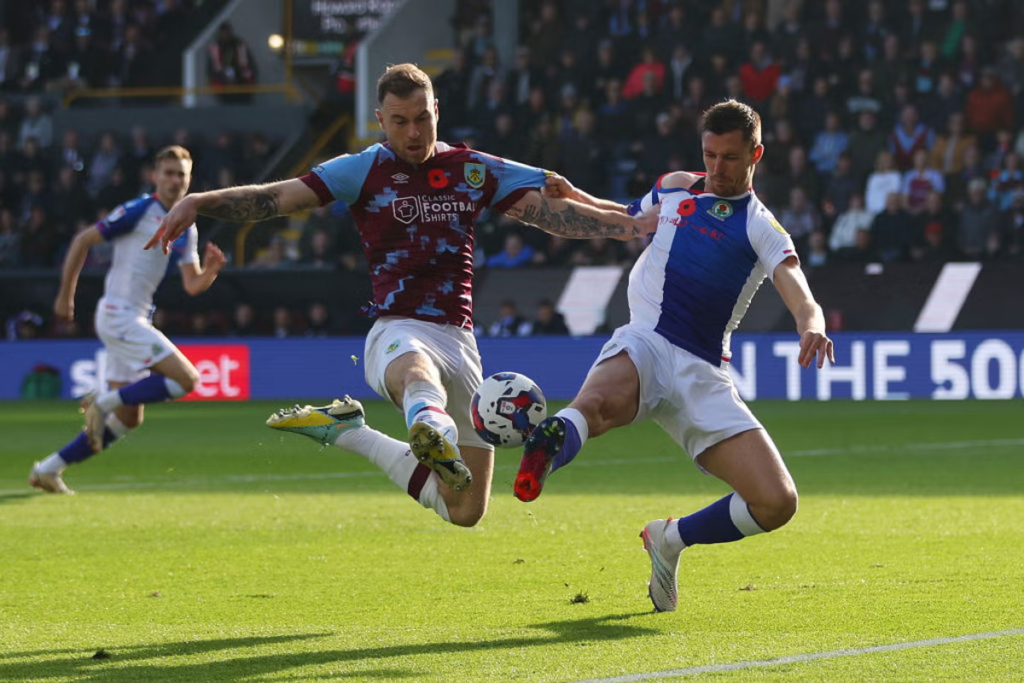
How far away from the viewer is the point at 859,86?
848 inches

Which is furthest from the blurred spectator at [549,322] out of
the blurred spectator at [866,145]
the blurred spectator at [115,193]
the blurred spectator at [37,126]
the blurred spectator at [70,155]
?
the blurred spectator at [37,126]

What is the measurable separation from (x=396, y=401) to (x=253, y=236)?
57.5ft

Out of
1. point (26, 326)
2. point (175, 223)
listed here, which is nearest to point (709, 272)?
point (175, 223)

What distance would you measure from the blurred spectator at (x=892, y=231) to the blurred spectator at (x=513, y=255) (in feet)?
14.0

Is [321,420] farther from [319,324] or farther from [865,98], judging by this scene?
[865,98]

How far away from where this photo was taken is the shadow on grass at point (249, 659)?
499 cm

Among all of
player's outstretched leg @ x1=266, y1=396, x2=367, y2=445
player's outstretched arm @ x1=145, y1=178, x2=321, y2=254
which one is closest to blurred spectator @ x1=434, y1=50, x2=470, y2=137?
player's outstretched leg @ x1=266, y1=396, x2=367, y2=445

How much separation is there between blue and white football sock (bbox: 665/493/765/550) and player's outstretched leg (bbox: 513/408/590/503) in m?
0.75

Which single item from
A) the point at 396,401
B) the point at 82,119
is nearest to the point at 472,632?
the point at 396,401

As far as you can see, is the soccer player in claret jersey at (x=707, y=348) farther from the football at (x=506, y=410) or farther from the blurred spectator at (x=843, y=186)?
the blurred spectator at (x=843, y=186)

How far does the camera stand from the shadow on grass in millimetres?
4992

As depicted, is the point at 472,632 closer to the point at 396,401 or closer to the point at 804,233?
the point at 396,401

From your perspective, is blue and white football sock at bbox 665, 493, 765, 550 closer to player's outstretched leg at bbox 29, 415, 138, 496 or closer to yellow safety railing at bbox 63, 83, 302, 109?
player's outstretched leg at bbox 29, 415, 138, 496

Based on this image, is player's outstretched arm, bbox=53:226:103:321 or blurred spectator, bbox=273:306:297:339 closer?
player's outstretched arm, bbox=53:226:103:321
